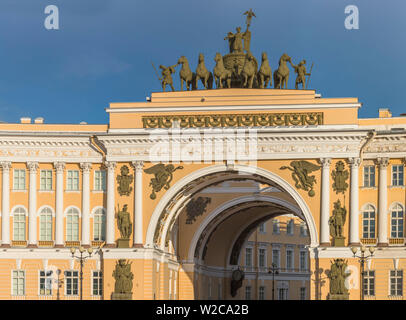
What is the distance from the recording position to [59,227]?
69312 millimetres

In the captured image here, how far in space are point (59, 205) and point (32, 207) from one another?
5.42ft

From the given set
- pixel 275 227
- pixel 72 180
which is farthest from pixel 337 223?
pixel 275 227

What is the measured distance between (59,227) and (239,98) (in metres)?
13.2

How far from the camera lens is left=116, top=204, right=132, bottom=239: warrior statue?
67.9 metres

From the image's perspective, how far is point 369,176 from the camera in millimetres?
67875

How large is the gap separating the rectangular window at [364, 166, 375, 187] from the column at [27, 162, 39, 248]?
19491mm

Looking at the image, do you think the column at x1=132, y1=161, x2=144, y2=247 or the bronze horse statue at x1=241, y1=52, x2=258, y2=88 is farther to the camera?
the bronze horse statue at x1=241, y1=52, x2=258, y2=88

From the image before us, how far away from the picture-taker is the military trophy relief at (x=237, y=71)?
68562mm

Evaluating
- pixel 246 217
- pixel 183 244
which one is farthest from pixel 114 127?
pixel 246 217

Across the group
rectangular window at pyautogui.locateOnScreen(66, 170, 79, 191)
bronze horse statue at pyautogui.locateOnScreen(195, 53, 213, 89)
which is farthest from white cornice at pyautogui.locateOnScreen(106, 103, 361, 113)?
rectangular window at pyautogui.locateOnScreen(66, 170, 79, 191)

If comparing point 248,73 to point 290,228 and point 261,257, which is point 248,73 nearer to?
point 261,257

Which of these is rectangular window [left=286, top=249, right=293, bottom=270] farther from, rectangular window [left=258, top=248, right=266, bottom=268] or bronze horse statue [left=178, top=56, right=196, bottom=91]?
bronze horse statue [left=178, top=56, right=196, bottom=91]

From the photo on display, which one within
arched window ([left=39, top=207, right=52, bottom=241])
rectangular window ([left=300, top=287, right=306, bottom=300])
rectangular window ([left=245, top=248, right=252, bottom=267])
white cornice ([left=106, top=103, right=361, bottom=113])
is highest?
white cornice ([left=106, top=103, right=361, bottom=113])

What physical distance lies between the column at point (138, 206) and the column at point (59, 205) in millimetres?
4626
